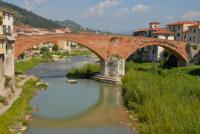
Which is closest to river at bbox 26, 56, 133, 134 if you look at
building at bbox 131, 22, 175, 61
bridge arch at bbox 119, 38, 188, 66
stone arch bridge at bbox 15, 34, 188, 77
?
stone arch bridge at bbox 15, 34, 188, 77

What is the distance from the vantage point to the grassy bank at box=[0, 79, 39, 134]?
15.7 metres

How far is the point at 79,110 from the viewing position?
72.8 feet

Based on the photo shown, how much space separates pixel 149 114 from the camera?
16.7 metres

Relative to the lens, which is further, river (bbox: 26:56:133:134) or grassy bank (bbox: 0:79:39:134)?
river (bbox: 26:56:133:134)

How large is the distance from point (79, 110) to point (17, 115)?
5.09 m

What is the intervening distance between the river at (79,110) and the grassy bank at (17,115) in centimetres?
48

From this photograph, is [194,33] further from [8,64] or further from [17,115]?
[17,115]

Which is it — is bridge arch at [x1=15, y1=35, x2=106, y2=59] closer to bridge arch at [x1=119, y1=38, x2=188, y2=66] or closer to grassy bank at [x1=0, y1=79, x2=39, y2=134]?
Answer: bridge arch at [x1=119, y1=38, x2=188, y2=66]

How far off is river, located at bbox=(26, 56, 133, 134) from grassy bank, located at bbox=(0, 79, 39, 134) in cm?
48

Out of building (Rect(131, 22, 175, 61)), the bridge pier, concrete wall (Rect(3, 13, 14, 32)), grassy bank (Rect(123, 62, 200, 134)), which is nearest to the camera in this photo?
grassy bank (Rect(123, 62, 200, 134))

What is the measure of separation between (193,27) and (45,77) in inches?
812

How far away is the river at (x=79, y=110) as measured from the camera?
58.9 ft

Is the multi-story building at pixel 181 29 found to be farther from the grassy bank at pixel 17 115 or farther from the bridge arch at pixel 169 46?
the grassy bank at pixel 17 115

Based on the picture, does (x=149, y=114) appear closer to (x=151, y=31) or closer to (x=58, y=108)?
(x=58, y=108)
